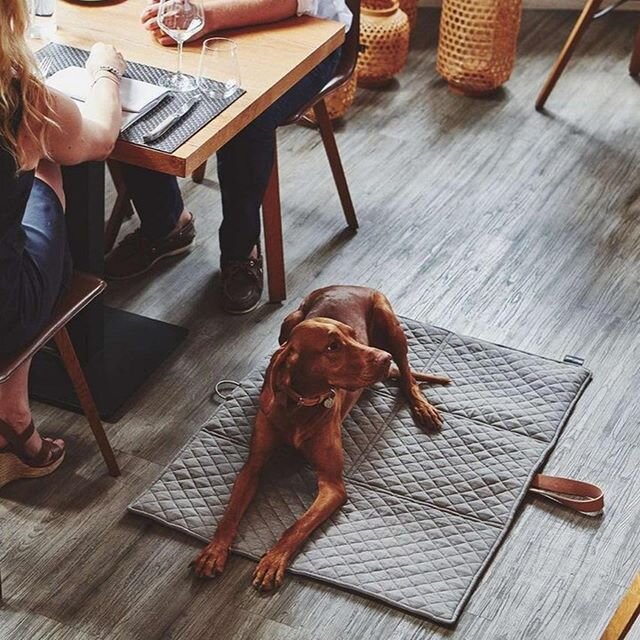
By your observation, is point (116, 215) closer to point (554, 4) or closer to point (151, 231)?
point (151, 231)

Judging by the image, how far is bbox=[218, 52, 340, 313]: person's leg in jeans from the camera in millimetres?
2703

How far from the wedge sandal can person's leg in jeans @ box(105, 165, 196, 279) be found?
70 cm

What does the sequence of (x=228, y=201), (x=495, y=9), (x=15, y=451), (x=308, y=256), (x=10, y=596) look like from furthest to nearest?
(x=495, y=9), (x=308, y=256), (x=228, y=201), (x=15, y=451), (x=10, y=596)

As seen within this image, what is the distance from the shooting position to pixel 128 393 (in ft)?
8.50

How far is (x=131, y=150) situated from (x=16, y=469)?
0.70 meters

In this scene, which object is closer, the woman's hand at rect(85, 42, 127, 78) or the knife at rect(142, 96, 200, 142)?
the knife at rect(142, 96, 200, 142)

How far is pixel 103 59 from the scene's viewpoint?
2230 millimetres

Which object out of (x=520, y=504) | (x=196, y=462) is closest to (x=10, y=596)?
(x=196, y=462)

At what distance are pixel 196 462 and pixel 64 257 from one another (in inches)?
20.3

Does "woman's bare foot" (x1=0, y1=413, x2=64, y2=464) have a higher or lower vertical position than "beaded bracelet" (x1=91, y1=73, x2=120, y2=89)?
lower

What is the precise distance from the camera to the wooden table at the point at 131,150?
2.17 metres

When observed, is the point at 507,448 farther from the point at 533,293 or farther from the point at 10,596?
the point at 10,596

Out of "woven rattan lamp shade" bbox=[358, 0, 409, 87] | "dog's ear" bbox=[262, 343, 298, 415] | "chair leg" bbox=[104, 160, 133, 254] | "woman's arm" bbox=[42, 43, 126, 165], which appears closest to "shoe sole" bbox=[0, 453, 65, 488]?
"dog's ear" bbox=[262, 343, 298, 415]

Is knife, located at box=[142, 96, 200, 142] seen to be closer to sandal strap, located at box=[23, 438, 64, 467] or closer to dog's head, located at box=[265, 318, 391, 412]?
dog's head, located at box=[265, 318, 391, 412]
